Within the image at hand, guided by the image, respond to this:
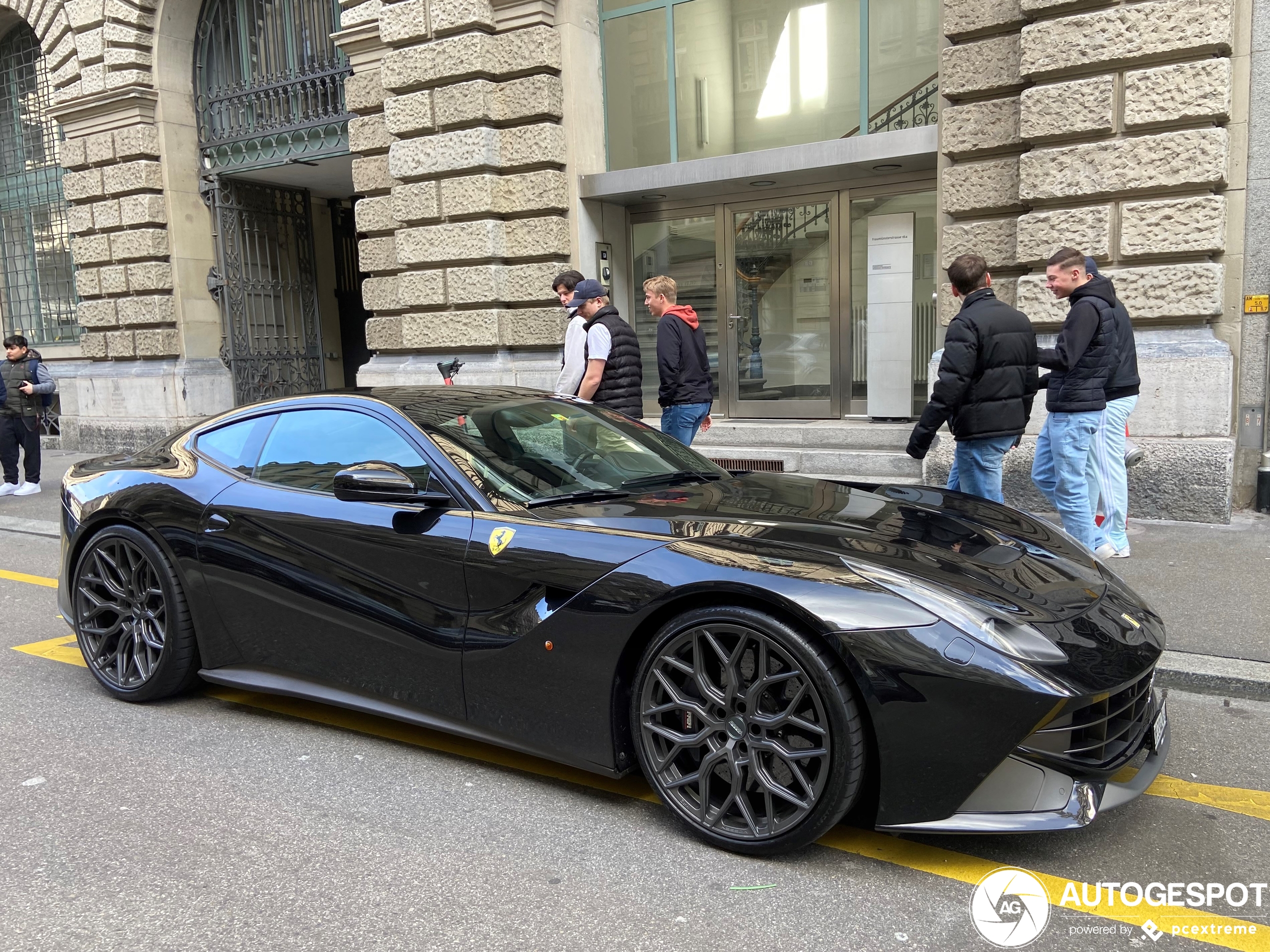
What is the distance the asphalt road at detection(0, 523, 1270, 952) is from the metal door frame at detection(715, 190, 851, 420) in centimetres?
634

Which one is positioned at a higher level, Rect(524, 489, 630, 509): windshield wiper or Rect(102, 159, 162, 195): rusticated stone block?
Rect(102, 159, 162, 195): rusticated stone block

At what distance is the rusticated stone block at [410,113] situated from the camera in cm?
1005

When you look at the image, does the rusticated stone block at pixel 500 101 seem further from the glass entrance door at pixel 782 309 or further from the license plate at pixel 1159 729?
the license plate at pixel 1159 729

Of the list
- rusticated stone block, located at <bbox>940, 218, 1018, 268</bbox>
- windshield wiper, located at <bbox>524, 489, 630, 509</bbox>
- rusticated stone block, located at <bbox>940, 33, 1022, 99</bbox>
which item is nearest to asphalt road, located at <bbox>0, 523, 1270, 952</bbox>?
windshield wiper, located at <bbox>524, 489, 630, 509</bbox>

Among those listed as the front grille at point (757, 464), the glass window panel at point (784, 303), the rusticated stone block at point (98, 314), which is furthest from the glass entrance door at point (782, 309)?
the rusticated stone block at point (98, 314)

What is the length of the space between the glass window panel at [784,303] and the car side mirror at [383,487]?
7158 millimetres

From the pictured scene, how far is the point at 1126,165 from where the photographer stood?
7.02 metres

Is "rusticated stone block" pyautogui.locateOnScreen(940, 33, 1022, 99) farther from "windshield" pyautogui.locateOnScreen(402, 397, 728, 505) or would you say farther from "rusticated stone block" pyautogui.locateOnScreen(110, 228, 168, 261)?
"rusticated stone block" pyautogui.locateOnScreen(110, 228, 168, 261)

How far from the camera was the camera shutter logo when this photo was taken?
2475mm

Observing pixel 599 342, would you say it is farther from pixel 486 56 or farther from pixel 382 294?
pixel 382 294

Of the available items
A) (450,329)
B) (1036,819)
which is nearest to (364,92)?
(450,329)

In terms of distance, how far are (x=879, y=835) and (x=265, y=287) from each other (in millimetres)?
12846

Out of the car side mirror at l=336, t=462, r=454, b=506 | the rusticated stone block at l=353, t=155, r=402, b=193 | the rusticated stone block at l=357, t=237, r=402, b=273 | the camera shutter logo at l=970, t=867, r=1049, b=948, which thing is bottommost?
the camera shutter logo at l=970, t=867, r=1049, b=948

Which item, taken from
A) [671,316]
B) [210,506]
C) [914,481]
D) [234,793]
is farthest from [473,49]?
[234,793]
